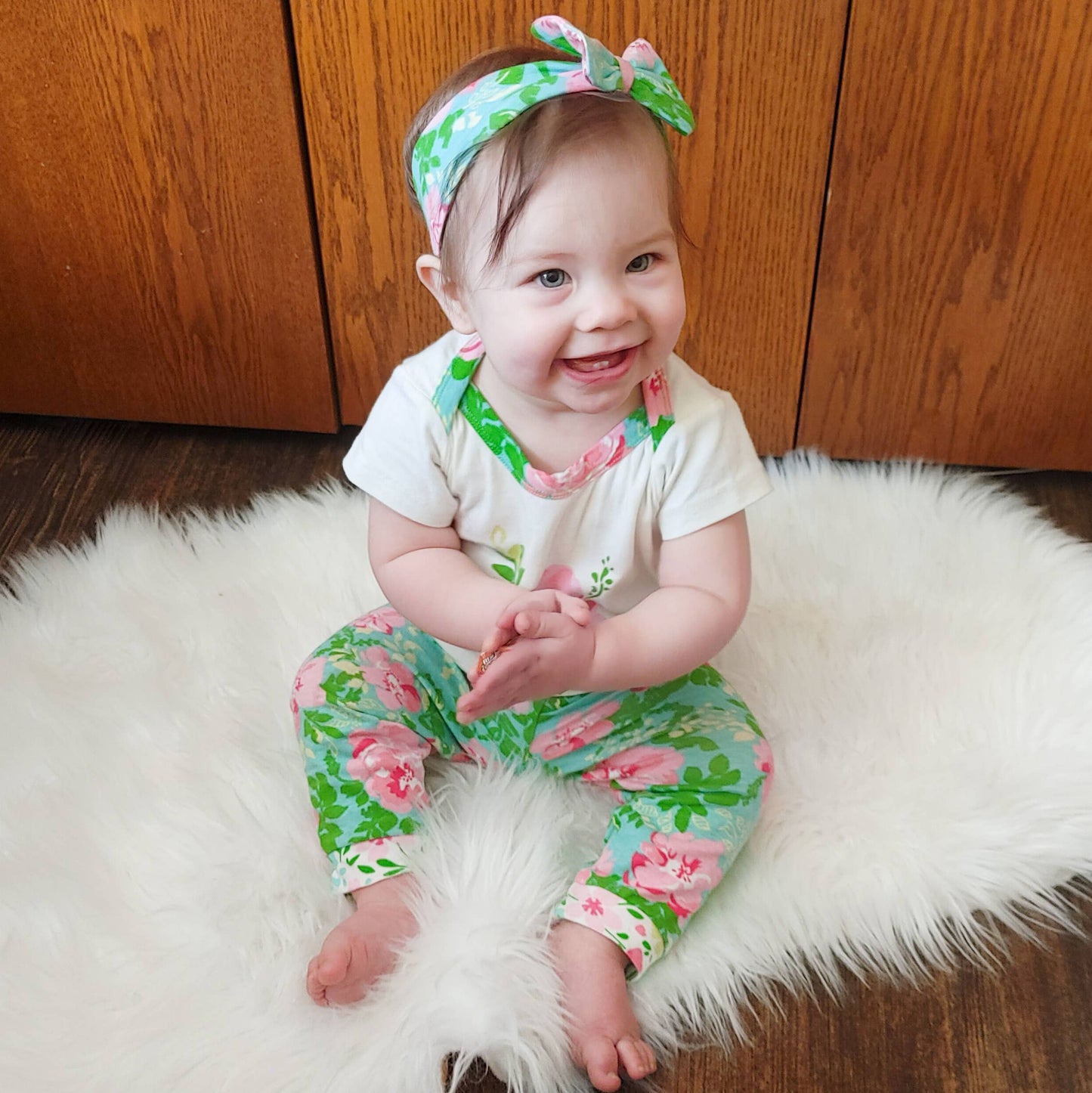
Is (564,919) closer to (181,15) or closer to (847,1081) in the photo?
(847,1081)

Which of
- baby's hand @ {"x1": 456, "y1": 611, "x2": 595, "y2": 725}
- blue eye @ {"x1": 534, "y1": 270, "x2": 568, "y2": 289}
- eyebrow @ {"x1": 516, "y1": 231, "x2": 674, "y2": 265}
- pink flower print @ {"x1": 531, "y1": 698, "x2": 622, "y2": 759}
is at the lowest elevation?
pink flower print @ {"x1": 531, "y1": 698, "x2": 622, "y2": 759}

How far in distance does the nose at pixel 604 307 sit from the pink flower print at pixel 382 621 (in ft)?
1.08

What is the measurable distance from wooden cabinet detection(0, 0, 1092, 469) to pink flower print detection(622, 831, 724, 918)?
0.58 metres

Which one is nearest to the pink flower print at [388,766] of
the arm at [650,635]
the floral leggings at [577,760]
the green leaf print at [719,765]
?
the floral leggings at [577,760]

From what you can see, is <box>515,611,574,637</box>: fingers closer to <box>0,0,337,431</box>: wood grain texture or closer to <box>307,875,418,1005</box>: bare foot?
<box>307,875,418,1005</box>: bare foot

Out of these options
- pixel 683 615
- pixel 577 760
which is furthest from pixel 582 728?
pixel 683 615

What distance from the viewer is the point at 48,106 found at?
107cm

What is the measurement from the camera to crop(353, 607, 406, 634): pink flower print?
2.91 ft

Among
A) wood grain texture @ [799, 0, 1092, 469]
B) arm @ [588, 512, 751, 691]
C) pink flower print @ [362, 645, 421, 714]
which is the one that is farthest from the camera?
wood grain texture @ [799, 0, 1092, 469]

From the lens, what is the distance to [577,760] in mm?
829

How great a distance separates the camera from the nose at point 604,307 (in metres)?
0.65

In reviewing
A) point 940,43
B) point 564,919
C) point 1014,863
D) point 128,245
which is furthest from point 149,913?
point 940,43

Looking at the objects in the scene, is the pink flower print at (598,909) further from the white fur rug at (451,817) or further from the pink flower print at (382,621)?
the pink flower print at (382,621)

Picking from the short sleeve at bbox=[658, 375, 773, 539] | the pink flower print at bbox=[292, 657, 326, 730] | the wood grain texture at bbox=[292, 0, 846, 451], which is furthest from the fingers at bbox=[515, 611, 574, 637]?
the wood grain texture at bbox=[292, 0, 846, 451]
